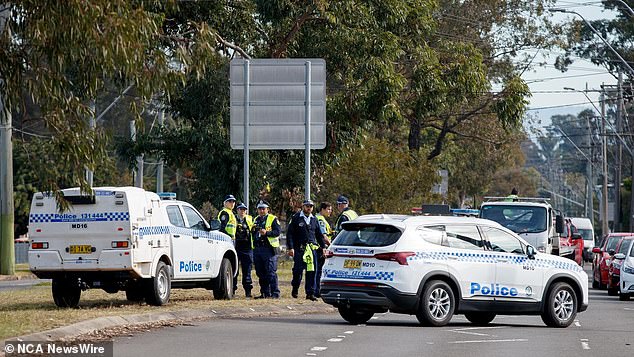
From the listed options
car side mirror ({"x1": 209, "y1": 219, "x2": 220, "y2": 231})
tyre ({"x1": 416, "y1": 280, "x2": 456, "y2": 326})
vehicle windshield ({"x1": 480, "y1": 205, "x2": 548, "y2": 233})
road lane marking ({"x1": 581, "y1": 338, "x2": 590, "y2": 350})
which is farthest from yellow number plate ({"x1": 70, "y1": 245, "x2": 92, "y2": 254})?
vehicle windshield ({"x1": 480, "y1": 205, "x2": 548, "y2": 233})

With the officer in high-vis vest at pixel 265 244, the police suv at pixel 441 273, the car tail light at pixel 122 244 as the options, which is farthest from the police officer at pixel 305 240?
the car tail light at pixel 122 244

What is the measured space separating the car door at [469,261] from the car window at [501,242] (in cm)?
18

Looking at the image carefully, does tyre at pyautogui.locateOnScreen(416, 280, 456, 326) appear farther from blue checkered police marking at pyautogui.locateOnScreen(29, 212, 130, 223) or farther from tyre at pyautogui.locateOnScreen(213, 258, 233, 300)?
tyre at pyautogui.locateOnScreen(213, 258, 233, 300)

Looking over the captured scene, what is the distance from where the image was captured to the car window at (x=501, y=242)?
20.2 metres

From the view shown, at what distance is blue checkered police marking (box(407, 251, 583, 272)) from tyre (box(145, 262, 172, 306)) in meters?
4.68

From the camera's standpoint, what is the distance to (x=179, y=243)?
74.1 ft

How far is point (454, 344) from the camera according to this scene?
16641 mm

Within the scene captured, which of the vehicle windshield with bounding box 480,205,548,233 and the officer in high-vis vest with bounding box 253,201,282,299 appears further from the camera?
the vehicle windshield with bounding box 480,205,548,233

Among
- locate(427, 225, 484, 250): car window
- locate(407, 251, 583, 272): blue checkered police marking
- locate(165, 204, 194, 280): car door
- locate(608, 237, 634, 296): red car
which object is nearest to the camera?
locate(407, 251, 583, 272): blue checkered police marking

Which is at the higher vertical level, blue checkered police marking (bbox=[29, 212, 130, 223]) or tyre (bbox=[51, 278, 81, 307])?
blue checkered police marking (bbox=[29, 212, 130, 223])

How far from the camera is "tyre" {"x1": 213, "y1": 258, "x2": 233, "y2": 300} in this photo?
2403 centimetres

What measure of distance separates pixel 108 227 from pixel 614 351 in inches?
331

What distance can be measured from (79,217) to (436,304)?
5847mm

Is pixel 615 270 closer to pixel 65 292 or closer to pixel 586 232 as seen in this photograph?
pixel 65 292
